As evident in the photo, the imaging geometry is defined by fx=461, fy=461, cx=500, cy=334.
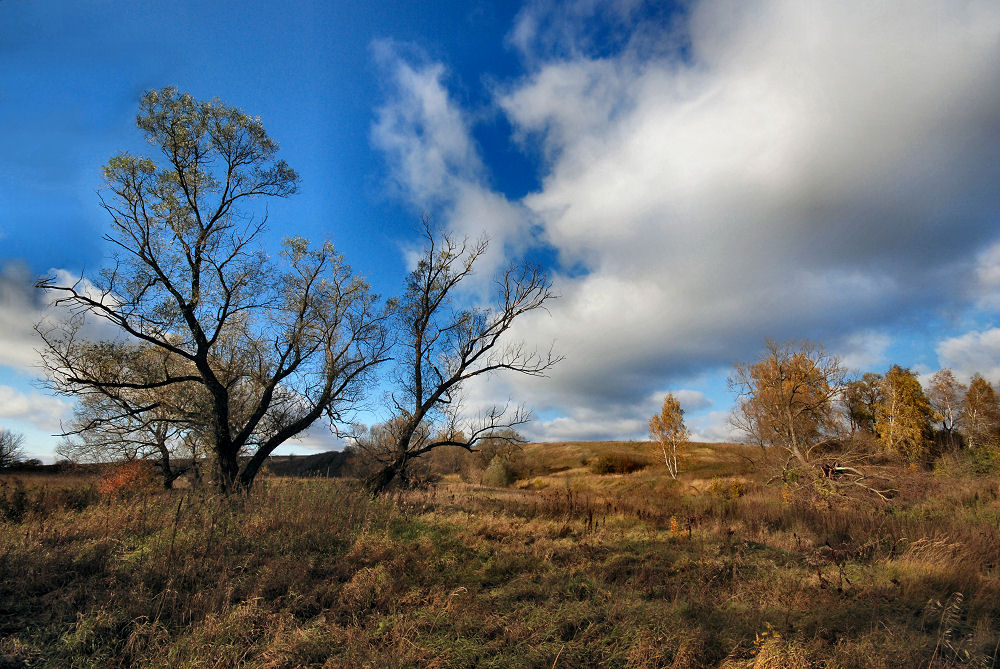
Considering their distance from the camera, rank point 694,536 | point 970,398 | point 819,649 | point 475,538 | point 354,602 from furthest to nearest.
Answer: point 970,398 → point 694,536 → point 475,538 → point 354,602 → point 819,649

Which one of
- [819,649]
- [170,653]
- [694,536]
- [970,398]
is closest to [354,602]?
[170,653]

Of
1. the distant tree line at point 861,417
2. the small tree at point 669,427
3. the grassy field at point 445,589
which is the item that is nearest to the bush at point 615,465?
the small tree at point 669,427

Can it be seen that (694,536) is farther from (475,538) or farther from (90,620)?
(90,620)

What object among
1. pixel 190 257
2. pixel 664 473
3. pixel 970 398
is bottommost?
pixel 664 473

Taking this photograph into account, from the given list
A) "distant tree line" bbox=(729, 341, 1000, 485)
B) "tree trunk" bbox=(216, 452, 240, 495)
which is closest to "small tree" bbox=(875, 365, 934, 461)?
"distant tree line" bbox=(729, 341, 1000, 485)

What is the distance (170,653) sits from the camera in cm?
399

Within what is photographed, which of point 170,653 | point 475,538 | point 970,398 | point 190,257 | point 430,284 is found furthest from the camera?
point 970,398

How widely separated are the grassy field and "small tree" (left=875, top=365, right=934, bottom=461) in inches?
1567

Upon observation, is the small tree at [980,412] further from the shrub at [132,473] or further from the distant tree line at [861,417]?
the shrub at [132,473]

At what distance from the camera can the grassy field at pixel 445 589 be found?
14.0 feet

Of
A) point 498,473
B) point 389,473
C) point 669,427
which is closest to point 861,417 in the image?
point 669,427

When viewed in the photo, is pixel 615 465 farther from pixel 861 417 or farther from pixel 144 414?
pixel 144 414

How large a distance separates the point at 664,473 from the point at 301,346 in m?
40.3

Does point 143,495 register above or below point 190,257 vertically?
below
